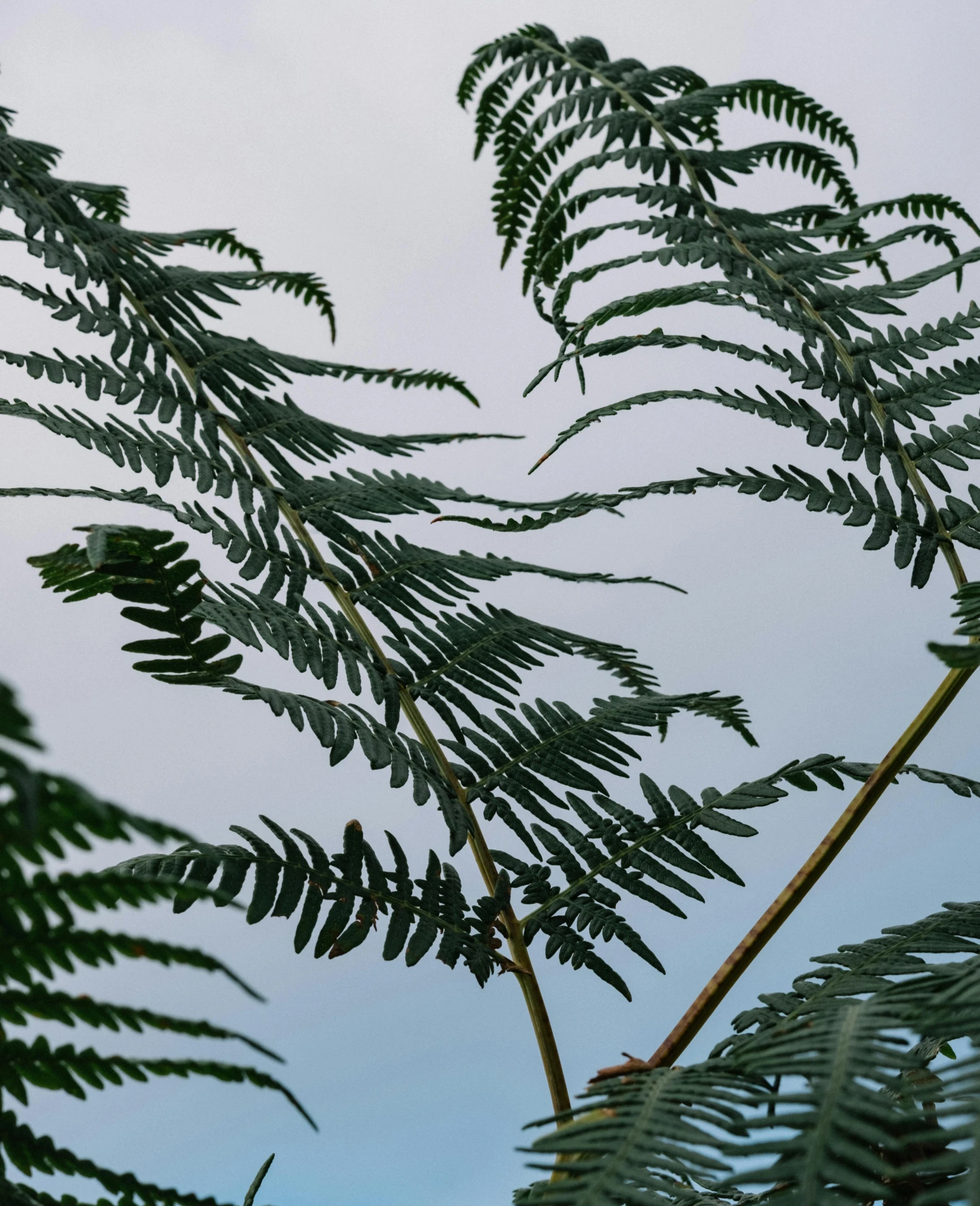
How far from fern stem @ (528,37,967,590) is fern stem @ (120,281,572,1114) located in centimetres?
33

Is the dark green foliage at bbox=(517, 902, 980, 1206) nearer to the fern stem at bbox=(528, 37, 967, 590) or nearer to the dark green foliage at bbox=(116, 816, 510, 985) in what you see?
the dark green foliage at bbox=(116, 816, 510, 985)

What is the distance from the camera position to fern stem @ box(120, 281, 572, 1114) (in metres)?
0.65

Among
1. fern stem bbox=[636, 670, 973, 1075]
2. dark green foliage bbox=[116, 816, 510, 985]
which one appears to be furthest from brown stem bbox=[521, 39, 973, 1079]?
dark green foliage bbox=[116, 816, 510, 985]

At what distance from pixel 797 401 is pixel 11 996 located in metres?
0.59

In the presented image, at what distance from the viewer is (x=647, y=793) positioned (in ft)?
2.22

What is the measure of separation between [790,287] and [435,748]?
45cm

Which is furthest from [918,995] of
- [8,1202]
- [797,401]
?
[797,401]

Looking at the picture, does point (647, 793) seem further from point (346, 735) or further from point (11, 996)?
point (11, 996)

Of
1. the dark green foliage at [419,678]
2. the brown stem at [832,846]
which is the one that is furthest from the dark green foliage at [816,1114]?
the dark green foliage at [419,678]

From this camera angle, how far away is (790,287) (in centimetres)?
86

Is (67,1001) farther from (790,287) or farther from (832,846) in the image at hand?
(790,287)

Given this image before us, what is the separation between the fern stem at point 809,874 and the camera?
591 mm

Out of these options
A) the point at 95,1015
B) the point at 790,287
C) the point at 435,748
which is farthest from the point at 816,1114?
the point at 790,287

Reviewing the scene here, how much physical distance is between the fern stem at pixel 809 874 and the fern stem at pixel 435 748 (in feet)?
0.25
